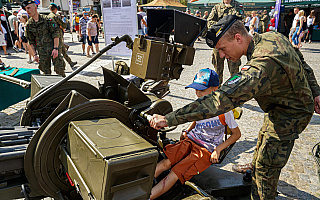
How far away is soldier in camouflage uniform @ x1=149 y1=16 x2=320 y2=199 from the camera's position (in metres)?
2.04

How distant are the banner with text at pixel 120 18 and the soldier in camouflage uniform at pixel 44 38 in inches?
55.6

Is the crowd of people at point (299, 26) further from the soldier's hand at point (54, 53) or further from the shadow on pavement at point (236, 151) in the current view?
the soldier's hand at point (54, 53)

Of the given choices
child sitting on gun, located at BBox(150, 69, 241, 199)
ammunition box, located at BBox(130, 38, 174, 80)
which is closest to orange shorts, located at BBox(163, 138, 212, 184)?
child sitting on gun, located at BBox(150, 69, 241, 199)

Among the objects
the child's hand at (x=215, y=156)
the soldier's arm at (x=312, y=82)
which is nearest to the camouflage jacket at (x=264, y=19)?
the soldier's arm at (x=312, y=82)

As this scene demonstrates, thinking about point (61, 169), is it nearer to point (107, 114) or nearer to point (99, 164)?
point (107, 114)

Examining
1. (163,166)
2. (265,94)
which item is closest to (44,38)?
(163,166)

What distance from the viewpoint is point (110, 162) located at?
1.60 m

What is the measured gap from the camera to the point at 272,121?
7.81 feet

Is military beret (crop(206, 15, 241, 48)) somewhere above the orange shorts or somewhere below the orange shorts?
above

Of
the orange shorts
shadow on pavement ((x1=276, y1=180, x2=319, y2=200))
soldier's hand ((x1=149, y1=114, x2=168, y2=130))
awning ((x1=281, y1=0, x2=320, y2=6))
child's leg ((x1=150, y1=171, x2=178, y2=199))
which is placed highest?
awning ((x1=281, y1=0, x2=320, y2=6))

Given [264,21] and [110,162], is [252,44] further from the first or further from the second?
[264,21]

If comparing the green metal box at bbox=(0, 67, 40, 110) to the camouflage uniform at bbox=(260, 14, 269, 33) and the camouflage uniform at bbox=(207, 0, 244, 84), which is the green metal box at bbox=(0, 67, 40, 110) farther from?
the camouflage uniform at bbox=(260, 14, 269, 33)

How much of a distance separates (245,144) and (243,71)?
2717 millimetres

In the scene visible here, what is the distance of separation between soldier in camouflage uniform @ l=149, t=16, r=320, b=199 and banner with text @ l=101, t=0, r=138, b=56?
4564 millimetres
